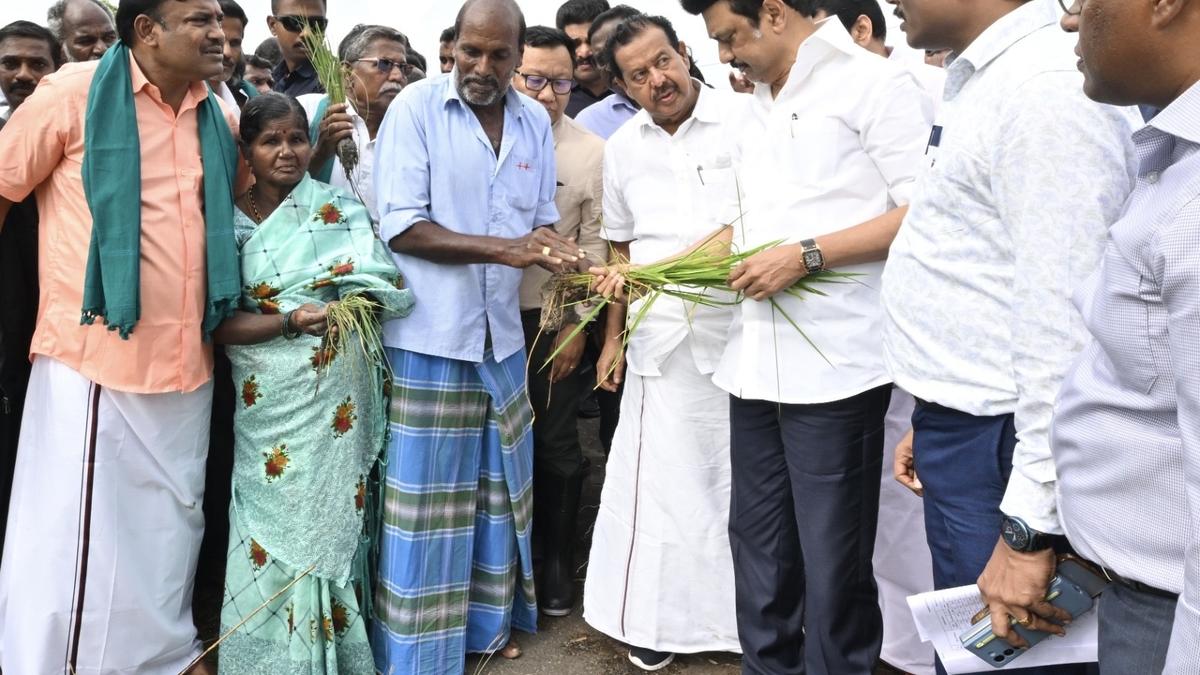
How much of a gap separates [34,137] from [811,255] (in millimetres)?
2194

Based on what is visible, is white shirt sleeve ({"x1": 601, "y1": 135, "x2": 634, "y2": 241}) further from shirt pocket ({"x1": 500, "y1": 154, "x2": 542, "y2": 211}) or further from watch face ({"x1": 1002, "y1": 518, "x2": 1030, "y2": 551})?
watch face ({"x1": 1002, "y1": 518, "x2": 1030, "y2": 551})

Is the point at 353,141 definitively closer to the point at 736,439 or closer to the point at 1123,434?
the point at 736,439

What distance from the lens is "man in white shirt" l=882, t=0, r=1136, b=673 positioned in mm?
1800

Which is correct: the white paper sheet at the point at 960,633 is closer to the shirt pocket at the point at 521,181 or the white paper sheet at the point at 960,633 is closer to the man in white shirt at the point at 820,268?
the man in white shirt at the point at 820,268

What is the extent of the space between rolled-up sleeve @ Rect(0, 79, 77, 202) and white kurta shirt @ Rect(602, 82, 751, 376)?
1754 millimetres

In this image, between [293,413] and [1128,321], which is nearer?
[1128,321]

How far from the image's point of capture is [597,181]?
3965mm

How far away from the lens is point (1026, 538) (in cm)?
181

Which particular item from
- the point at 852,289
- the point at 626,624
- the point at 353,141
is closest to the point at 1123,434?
the point at 852,289

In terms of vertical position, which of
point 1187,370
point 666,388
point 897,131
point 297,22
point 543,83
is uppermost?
point 297,22

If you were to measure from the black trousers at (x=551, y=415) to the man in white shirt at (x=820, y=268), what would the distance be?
1.01m

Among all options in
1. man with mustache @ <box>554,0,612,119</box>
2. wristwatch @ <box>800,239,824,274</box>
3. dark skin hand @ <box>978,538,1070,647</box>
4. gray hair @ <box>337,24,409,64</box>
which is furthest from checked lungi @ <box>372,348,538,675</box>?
man with mustache @ <box>554,0,612,119</box>

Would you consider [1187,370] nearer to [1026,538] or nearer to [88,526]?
[1026,538]

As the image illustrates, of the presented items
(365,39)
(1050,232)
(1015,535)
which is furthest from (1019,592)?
(365,39)
